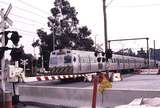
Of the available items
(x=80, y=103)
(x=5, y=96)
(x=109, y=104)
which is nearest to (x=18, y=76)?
(x=80, y=103)

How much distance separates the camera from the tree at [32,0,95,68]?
85125 mm

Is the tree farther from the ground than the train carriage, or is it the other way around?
the tree

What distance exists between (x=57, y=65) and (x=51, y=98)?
2323 cm

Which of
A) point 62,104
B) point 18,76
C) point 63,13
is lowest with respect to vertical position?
point 62,104

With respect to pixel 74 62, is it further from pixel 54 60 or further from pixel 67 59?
pixel 54 60

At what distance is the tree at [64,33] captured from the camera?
279 feet

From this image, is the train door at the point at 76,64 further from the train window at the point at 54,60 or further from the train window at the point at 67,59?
the train window at the point at 54,60

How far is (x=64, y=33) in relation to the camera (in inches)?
3408

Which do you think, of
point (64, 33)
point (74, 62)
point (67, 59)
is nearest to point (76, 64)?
point (74, 62)

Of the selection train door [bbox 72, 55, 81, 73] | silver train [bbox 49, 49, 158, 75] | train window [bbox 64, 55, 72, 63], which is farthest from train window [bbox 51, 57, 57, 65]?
train door [bbox 72, 55, 81, 73]

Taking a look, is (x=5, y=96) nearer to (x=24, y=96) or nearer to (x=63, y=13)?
(x=24, y=96)

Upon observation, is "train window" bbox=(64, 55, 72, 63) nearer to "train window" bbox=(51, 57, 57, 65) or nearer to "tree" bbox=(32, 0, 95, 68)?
"train window" bbox=(51, 57, 57, 65)

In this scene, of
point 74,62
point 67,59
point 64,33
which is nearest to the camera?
point 74,62

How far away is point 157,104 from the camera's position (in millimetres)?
12992
